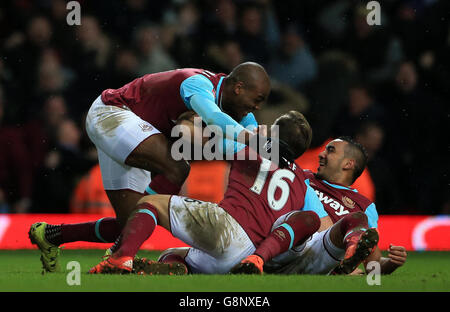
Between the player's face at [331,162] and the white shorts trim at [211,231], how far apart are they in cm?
118

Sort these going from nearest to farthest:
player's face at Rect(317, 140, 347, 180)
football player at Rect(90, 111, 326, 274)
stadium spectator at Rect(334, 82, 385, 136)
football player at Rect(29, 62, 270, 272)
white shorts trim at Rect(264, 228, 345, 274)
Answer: football player at Rect(90, 111, 326, 274) → white shorts trim at Rect(264, 228, 345, 274) → football player at Rect(29, 62, 270, 272) → player's face at Rect(317, 140, 347, 180) → stadium spectator at Rect(334, 82, 385, 136)

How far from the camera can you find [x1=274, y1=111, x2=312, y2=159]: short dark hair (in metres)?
4.57

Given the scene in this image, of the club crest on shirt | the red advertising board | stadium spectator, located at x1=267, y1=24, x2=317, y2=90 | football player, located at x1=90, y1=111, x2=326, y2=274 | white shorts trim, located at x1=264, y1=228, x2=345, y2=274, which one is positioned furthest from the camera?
stadium spectator, located at x1=267, y1=24, x2=317, y2=90

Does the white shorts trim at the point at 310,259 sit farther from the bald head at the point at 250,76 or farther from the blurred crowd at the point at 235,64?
the blurred crowd at the point at 235,64

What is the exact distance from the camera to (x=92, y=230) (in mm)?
4961

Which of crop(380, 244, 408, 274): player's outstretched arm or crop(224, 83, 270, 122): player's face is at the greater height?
crop(224, 83, 270, 122): player's face

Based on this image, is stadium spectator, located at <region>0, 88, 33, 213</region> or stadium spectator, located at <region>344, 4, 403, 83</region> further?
stadium spectator, located at <region>344, 4, 403, 83</region>

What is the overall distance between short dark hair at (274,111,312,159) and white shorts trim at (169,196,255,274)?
700 mm

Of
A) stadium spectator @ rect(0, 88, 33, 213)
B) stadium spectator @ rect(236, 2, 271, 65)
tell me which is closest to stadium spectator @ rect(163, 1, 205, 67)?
stadium spectator @ rect(236, 2, 271, 65)

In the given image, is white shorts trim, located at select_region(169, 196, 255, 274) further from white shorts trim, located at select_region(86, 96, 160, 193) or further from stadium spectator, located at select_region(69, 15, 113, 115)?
stadium spectator, located at select_region(69, 15, 113, 115)

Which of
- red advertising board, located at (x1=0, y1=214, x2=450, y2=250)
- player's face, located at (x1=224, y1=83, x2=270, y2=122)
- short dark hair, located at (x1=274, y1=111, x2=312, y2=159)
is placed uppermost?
player's face, located at (x1=224, y1=83, x2=270, y2=122)

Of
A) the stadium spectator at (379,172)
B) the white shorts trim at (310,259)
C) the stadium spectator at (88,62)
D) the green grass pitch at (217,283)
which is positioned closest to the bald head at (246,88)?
the white shorts trim at (310,259)
